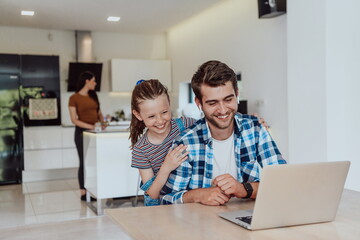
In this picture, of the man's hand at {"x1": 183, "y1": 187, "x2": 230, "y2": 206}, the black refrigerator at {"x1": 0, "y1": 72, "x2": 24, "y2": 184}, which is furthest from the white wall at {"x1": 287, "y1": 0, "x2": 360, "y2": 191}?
the black refrigerator at {"x1": 0, "y1": 72, "x2": 24, "y2": 184}

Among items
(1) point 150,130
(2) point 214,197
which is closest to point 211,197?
(2) point 214,197

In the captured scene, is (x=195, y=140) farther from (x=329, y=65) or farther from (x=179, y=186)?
(x=329, y=65)

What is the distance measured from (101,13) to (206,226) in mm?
5196

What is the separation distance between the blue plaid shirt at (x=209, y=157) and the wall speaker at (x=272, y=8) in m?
2.79

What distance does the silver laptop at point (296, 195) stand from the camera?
42.3 inches

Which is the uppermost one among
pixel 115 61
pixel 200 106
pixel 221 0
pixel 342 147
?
pixel 221 0

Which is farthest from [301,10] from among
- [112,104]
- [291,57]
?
[112,104]

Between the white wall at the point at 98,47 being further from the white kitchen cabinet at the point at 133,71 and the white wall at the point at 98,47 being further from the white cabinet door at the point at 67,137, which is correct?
the white cabinet door at the point at 67,137

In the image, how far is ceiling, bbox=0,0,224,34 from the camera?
17.5 ft

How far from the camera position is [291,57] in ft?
12.3

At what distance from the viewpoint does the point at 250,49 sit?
5.00 meters

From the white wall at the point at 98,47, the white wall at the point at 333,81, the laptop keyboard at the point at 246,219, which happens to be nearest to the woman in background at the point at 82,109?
the white wall at the point at 98,47

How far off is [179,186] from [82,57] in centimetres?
575

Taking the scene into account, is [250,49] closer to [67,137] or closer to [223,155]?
[67,137]
